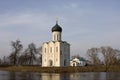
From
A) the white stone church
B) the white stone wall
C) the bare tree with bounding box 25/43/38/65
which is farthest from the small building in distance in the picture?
the white stone church

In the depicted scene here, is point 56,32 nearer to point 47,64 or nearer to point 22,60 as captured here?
point 47,64

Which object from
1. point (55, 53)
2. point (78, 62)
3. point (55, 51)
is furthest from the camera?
point (78, 62)

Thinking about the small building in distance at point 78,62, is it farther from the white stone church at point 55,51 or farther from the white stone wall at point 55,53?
the white stone church at point 55,51

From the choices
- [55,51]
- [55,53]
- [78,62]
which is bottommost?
[78,62]

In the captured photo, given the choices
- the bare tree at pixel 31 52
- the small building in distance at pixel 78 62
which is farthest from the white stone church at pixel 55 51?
the small building in distance at pixel 78 62

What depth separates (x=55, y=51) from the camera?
66438mm

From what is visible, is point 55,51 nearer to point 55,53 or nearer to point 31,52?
point 55,53

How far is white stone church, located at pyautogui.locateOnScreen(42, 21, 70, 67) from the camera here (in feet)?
215

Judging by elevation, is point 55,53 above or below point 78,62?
above

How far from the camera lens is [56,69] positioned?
56.4 metres

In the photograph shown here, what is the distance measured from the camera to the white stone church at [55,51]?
6562 centimetres

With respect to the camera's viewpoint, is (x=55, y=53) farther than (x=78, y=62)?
No

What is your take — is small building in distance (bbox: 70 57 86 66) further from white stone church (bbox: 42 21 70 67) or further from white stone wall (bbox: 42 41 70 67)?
white stone church (bbox: 42 21 70 67)

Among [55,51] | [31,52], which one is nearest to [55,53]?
[55,51]
